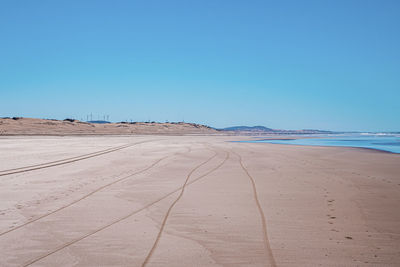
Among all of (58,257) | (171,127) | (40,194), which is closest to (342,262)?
(58,257)

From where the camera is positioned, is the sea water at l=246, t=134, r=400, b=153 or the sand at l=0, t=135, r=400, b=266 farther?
the sea water at l=246, t=134, r=400, b=153

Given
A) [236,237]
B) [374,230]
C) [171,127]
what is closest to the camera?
[236,237]

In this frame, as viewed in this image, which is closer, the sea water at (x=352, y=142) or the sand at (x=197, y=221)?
the sand at (x=197, y=221)

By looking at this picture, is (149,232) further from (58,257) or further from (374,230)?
(374,230)

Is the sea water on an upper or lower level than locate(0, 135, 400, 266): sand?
upper

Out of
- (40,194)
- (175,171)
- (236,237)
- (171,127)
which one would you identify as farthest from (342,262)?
(171,127)

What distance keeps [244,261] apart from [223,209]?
2.41 meters

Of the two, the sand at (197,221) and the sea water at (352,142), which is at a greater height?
the sea water at (352,142)

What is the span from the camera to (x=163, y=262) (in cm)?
362

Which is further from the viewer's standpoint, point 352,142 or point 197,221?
point 352,142

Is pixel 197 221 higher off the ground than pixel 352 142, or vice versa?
pixel 352 142

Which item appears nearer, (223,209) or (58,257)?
(58,257)

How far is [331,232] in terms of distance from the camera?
15.5 ft

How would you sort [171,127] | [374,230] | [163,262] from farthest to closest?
[171,127]
[374,230]
[163,262]
